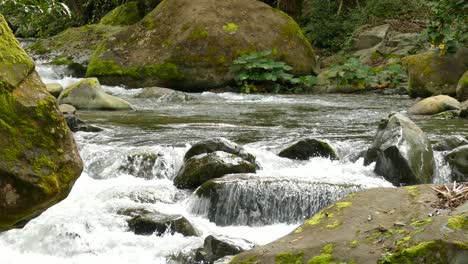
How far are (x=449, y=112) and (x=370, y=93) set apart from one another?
4353 millimetres

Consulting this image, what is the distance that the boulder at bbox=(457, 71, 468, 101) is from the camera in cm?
1240

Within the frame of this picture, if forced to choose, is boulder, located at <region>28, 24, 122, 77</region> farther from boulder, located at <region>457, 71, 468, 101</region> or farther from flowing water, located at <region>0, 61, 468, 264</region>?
boulder, located at <region>457, 71, 468, 101</region>

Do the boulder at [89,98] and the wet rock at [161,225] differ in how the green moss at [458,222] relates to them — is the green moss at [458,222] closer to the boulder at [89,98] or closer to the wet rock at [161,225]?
the wet rock at [161,225]

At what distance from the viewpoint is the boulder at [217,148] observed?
7.67 m

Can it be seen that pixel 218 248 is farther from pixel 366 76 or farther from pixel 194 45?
pixel 194 45

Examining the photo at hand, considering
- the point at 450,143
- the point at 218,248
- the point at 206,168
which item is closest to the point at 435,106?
the point at 450,143

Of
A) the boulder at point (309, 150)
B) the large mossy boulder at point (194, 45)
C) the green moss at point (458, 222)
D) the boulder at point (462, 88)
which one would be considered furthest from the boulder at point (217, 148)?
the large mossy boulder at point (194, 45)

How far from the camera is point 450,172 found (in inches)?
293

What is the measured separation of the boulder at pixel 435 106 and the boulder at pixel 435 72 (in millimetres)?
1811

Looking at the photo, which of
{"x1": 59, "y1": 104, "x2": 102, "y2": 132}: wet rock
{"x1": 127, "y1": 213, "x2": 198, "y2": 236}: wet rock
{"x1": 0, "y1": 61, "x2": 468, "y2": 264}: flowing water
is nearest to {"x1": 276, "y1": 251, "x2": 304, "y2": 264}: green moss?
{"x1": 0, "y1": 61, "x2": 468, "y2": 264}: flowing water

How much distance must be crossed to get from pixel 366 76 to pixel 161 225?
407 inches

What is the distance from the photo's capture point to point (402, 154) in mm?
7125

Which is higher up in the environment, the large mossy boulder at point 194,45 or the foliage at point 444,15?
the foliage at point 444,15

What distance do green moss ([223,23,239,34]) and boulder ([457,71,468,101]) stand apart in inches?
223
